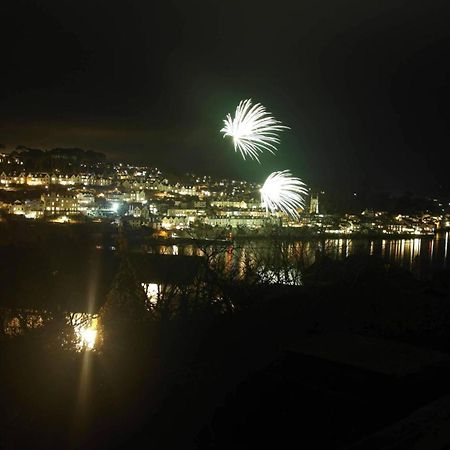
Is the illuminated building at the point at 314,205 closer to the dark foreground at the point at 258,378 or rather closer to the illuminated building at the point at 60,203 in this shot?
the illuminated building at the point at 60,203

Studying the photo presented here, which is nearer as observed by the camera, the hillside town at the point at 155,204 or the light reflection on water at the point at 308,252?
the light reflection on water at the point at 308,252

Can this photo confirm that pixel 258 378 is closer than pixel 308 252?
Yes

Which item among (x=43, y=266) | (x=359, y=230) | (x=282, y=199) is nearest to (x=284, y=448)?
(x=43, y=266)

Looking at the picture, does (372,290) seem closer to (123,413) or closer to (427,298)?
(427,298)

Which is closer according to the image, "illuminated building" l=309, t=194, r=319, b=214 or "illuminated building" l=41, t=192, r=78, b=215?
"illuminated building" l=41, t=192, r=78, b=215

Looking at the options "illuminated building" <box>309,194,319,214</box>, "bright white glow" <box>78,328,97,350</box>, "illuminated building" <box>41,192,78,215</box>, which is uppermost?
"illuminated building" <box>309,194,319,214</box>

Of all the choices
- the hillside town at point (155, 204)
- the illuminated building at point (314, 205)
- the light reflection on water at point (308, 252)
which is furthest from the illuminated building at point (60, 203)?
the illuminated building at point (314, 205)

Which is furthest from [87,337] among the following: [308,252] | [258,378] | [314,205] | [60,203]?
[314,205]

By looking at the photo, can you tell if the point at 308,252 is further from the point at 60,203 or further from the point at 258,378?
the point at 60,203

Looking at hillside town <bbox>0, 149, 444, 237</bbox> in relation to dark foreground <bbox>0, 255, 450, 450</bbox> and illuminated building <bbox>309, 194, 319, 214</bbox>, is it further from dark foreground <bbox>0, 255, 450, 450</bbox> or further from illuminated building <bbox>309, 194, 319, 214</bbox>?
dark foreground <bbox>0, 255, 450, 450</bbox>

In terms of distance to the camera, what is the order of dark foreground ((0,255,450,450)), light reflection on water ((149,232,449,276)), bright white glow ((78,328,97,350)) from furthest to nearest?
light reflection on water ((149,232,449,276))
bright white glow ((78,328,97,350))
dark foreground ((0,255,450,450))

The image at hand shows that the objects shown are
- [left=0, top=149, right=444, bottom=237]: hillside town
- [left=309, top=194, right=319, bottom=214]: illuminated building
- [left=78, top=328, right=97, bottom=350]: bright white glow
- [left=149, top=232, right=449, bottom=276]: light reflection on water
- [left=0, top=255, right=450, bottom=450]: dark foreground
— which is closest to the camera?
[left=0, top=255, right=450, bottom=450]: dark foreground

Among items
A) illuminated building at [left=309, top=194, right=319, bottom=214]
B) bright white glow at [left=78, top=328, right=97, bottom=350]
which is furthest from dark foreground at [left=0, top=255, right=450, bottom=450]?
illuminated building at [left=309, top=194, right=319, bottom=214]

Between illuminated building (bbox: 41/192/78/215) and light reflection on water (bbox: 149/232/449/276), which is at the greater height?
illuminated building (bbox: 41/192/78/215)
